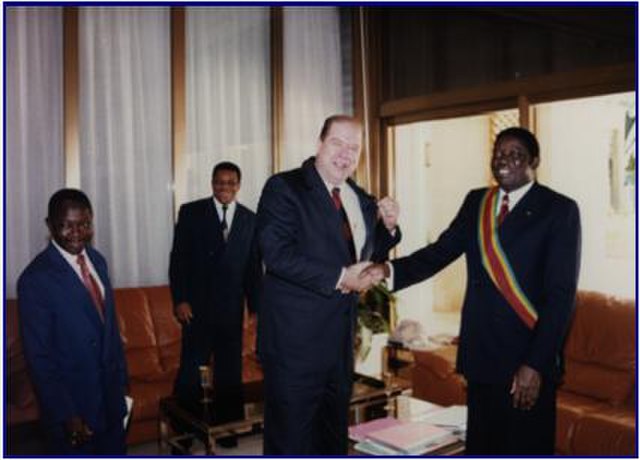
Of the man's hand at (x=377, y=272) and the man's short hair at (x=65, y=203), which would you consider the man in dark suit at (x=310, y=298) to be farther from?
the man's short hair at (x=65, y=203)

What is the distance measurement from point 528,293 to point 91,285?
1.31 m

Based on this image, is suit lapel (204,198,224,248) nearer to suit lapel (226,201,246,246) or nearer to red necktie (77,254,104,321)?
suit lapel (226,201,246,246)

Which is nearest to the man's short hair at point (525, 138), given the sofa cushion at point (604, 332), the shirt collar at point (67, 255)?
the shirt collar at point (67, 255)

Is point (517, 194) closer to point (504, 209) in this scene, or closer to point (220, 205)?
point (504, 209)

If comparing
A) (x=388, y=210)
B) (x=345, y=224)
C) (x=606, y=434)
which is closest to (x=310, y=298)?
(x=345, y=224)

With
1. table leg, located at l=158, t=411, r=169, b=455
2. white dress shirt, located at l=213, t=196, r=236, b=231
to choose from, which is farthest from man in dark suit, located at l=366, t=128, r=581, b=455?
white dress shirt, located at l=213, t=196, r=236, b=231

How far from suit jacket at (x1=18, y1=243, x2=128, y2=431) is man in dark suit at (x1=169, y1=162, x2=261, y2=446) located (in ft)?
4.67

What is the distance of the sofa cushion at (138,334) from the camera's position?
3.84m

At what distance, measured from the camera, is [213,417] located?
2939 millimetres

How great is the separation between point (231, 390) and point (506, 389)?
162cm

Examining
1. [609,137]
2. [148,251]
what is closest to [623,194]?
[609,137]

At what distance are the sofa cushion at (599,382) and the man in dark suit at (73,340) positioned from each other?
7.32 feet

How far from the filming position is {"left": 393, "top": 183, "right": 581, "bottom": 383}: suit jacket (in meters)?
1.98

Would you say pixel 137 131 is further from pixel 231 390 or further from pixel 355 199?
pixel 355 199
